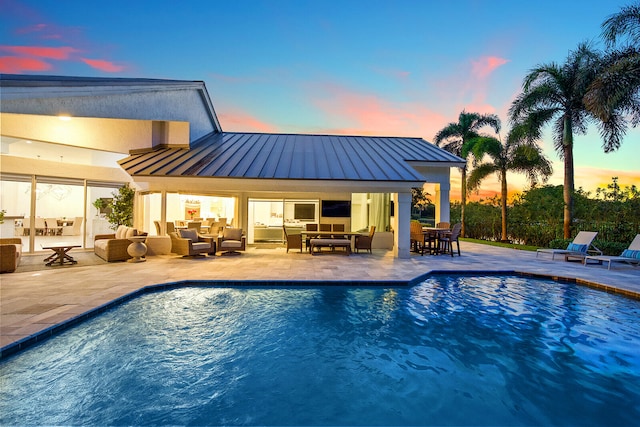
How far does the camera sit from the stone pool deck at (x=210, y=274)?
5.42 meters

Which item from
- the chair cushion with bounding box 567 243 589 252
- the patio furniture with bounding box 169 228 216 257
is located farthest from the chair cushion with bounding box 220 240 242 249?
the chair cushion with bounding box 567 243 589 252

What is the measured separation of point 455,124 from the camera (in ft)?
76.1

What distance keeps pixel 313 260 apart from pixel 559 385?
8217mm

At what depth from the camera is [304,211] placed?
52.3 ft

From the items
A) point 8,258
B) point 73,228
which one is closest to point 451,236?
point 8,258

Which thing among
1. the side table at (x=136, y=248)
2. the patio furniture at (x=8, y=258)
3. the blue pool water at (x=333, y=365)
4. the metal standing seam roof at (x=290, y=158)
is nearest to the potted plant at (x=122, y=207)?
the metal standing seam roof at (x=290, y=158)

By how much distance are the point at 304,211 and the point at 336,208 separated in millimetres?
1650

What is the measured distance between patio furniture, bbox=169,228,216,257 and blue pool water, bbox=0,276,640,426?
15.3ft

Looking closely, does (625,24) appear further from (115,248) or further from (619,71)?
(115,248)

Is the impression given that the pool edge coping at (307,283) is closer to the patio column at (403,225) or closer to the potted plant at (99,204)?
the patio column at (403,225)

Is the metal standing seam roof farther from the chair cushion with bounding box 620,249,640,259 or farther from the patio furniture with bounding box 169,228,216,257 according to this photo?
the chair cushion with bounding box 620,249,640,259

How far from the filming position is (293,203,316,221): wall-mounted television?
15.9 metres

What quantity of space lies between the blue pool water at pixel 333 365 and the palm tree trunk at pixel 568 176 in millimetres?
8898

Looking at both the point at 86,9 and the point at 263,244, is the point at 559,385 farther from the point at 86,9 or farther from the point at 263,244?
the point at 86,9
